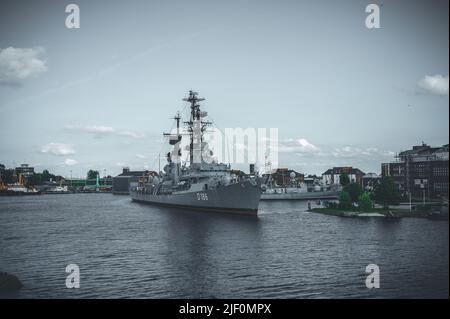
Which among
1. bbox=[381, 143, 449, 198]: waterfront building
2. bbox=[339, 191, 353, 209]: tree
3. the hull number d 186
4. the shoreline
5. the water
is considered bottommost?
the water

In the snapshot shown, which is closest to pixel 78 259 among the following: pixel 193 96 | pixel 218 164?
pixel 218 164

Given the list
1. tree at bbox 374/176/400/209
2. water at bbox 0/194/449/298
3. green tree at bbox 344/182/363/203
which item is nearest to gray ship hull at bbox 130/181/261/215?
water at bbox 0/194/449/298

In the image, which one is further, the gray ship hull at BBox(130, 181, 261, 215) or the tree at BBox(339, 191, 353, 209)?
the tree at BBox(339, 191, 353, 209)

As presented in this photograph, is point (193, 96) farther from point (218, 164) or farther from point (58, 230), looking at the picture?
point (58, 230)

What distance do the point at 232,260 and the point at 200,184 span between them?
45756 mm

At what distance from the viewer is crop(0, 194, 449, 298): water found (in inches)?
979

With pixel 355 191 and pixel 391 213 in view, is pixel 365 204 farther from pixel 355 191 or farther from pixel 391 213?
pixel 355 191

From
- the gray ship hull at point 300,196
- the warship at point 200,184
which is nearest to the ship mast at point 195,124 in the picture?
the warship at point 200,184

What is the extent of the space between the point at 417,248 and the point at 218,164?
53.1 m

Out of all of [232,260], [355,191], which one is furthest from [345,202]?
[232,260]

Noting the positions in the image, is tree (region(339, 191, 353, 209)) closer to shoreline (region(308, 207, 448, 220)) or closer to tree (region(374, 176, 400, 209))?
shoreline (region(308, 207, 448, 220))

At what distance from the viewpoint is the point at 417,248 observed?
36.2 m

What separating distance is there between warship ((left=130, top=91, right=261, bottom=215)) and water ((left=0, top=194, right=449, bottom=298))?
13383 millimetres

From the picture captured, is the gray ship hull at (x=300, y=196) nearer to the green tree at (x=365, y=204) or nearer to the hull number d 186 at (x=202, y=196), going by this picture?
the hull number d 186 at (x=202, y=196)
